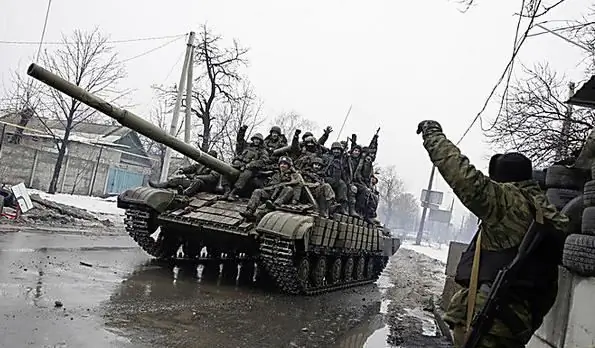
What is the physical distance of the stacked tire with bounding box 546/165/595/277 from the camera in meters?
4.15

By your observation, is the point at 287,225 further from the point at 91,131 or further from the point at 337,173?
the point at 91,131

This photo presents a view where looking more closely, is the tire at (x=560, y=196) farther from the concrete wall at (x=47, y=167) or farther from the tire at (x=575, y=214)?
the concrete wall at (x=47, y=167)

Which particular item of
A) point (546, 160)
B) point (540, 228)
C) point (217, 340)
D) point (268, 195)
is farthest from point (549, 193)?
point (546, 160)

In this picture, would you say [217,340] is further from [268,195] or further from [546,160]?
[546,160]

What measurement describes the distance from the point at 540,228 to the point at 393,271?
17410 millimetres

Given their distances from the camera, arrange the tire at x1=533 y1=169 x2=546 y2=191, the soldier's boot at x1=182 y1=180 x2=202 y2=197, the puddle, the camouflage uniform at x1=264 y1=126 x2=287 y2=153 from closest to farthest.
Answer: the tire at x1=533 y1=169 x2=546 y2=191, the puddle, the soldier's boot at x1=182 y1=180 x2=202 y2=197, the camouflage uniform at x1=264 y1=126 x2=287 y2=153

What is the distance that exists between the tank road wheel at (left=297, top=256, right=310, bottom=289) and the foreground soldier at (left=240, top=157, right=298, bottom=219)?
3.28 feet

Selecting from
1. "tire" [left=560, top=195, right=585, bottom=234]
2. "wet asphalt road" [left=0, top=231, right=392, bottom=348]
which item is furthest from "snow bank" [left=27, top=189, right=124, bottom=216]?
"tire" [left=560, top=195, right=585, bottom=234]

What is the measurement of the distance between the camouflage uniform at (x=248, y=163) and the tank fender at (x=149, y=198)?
1.04m

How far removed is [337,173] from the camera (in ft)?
42.2

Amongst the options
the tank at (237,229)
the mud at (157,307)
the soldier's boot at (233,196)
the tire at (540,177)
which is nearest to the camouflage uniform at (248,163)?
the soldier's boot at (233,196)

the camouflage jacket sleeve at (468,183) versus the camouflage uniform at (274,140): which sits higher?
the camouflage uniform at (274,140)

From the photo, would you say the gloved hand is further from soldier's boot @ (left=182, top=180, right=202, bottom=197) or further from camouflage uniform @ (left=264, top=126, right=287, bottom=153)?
camouflage uniform @ (left=264, top=126, right=287, bottom=153)

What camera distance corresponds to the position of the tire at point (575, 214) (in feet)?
16.6
